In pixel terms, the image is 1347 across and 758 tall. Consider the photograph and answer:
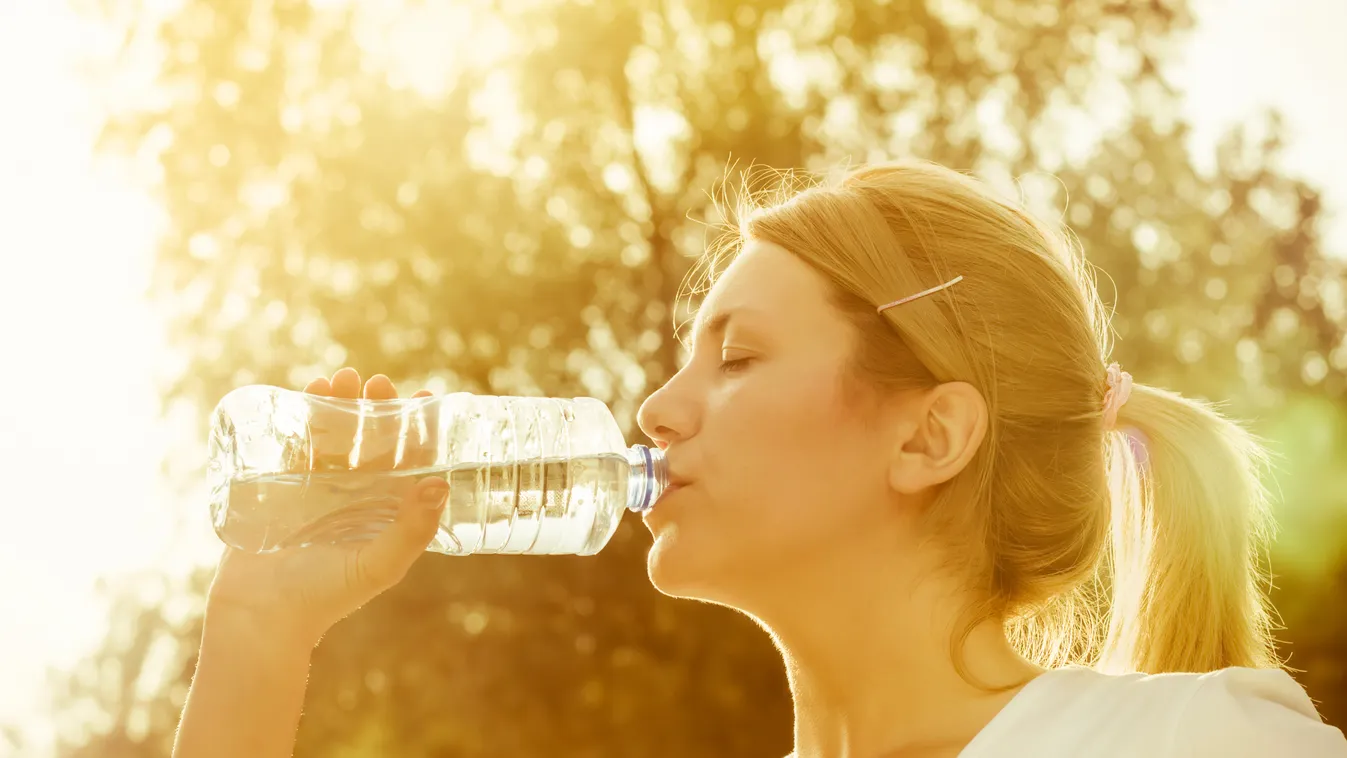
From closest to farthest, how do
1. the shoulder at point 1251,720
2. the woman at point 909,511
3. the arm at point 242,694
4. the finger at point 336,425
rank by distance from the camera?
1. the shoulder at point 1251,720
2. the arm at point 242,694
3. the woman at point 909,511
4. the finger at point 336,425

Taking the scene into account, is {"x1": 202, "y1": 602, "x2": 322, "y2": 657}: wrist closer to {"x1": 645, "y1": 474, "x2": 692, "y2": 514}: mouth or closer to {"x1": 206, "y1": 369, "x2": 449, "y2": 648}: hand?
{"x1": 206, "y1": 369, "x2": 449, "y2": 648}: hand

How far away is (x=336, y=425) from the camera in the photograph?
246 centimetres

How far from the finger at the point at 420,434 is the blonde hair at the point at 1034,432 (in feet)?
2.30

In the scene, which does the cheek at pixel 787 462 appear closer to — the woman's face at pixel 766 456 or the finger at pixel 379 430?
the woman's face at pixel 766 456

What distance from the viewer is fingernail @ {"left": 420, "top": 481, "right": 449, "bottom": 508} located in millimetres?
2172

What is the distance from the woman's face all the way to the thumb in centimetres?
37

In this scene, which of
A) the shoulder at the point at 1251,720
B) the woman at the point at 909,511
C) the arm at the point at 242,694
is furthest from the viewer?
the woman at the point at 909,511

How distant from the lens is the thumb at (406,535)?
7.16 feet

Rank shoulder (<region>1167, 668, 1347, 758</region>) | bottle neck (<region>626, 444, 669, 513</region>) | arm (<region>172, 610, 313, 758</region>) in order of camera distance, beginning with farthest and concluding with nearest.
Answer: bottle neck (<region>626, 444, 669, 513</region>)
arm (<region>172, 610, 313, 758</region>)
shoulder (<region>1167, 668, 1347, 758</region>)

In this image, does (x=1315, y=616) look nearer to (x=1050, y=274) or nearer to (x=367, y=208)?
(x=367, y=208)

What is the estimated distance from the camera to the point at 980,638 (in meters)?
2.33

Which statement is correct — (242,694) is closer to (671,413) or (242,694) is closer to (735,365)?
(671,413)

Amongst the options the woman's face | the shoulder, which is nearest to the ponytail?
the shoulder

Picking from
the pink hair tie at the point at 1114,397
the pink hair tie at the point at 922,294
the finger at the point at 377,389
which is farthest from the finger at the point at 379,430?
the pink hair tie at the point at 1114,397
